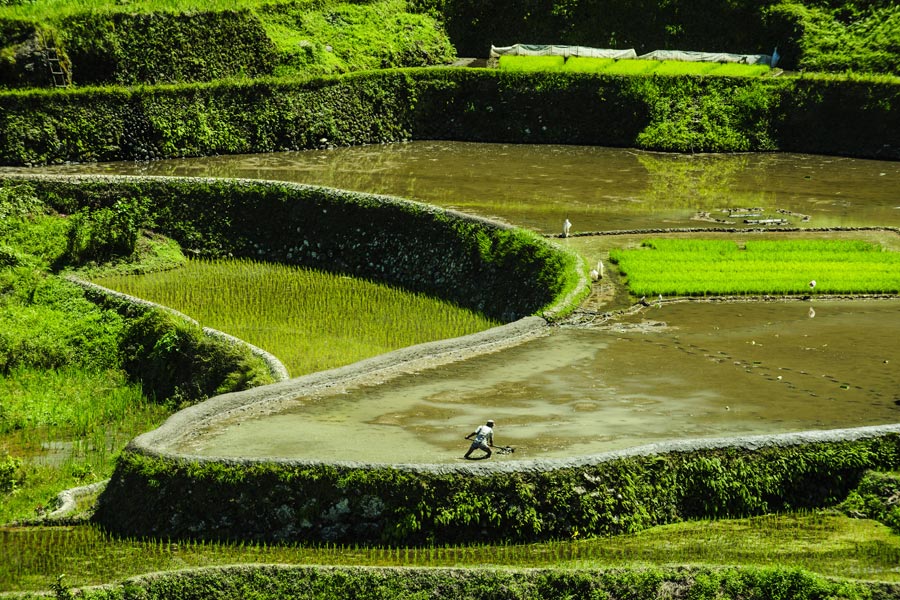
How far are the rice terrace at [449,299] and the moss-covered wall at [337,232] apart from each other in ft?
0.27

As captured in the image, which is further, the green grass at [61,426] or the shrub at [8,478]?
the green grass at [61,426]

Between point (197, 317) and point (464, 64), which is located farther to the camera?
point (464, 64)

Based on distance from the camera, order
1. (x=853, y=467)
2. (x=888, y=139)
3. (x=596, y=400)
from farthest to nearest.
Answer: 1. (x=888, y=139)
2. (x=596, y=400)
3. (x=853, y=467)

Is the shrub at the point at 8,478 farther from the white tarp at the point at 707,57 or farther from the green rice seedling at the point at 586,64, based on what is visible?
the white tarp at the point at 707,57

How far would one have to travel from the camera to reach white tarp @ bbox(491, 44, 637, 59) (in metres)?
45.1

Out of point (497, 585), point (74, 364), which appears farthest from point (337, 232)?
point (497, 585)

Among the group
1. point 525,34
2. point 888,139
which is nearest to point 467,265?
point 888,139

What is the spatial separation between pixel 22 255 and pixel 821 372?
1693 centimetres

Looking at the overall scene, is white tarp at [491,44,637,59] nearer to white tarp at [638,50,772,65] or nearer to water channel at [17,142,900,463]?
white tarp at [638,50,772,65]

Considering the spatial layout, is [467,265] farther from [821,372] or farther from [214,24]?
[214,24]

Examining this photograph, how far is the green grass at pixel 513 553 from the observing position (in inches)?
626

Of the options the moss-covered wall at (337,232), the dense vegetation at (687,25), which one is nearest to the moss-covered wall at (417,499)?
the moss-covered wall at (337,232)

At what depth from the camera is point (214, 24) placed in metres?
40.4

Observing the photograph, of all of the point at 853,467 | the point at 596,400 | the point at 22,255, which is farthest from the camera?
the point at 22,255
